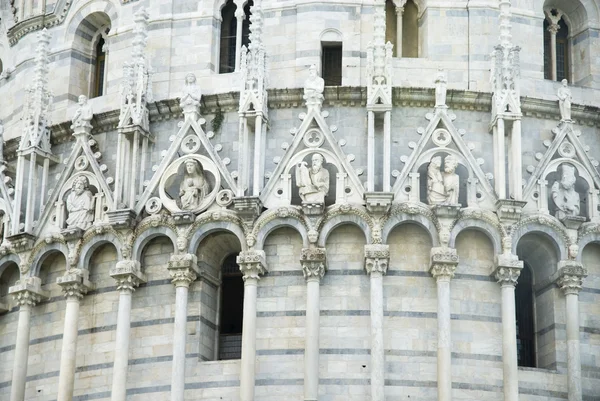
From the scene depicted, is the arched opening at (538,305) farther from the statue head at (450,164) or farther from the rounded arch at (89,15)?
the rounded arch at (89,15)

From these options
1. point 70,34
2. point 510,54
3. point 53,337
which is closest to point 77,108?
point 70,34

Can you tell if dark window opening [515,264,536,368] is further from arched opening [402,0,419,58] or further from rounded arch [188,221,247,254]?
rounded arch [188,221,247,254]

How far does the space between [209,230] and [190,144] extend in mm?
1664

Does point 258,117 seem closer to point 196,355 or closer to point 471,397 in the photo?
point 196,355

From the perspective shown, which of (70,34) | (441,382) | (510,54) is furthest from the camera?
(70,34)

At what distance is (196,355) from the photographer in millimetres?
27312

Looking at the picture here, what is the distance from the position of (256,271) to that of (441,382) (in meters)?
3.57

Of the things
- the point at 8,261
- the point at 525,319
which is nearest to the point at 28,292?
the point at 8,261

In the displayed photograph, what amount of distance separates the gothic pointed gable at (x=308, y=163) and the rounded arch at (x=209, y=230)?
26.4 inches

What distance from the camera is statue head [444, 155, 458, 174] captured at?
27.5 metres

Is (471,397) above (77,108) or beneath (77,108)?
beneath

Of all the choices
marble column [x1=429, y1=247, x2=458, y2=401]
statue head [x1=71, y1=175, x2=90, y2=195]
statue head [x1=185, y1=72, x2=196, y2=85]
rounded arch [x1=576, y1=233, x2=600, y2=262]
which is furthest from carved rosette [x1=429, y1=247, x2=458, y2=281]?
statue head [x1=71, y1=175, x2=90, y2=195]

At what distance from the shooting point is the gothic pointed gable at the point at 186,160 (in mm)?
27938

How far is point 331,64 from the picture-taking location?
29.1 m
